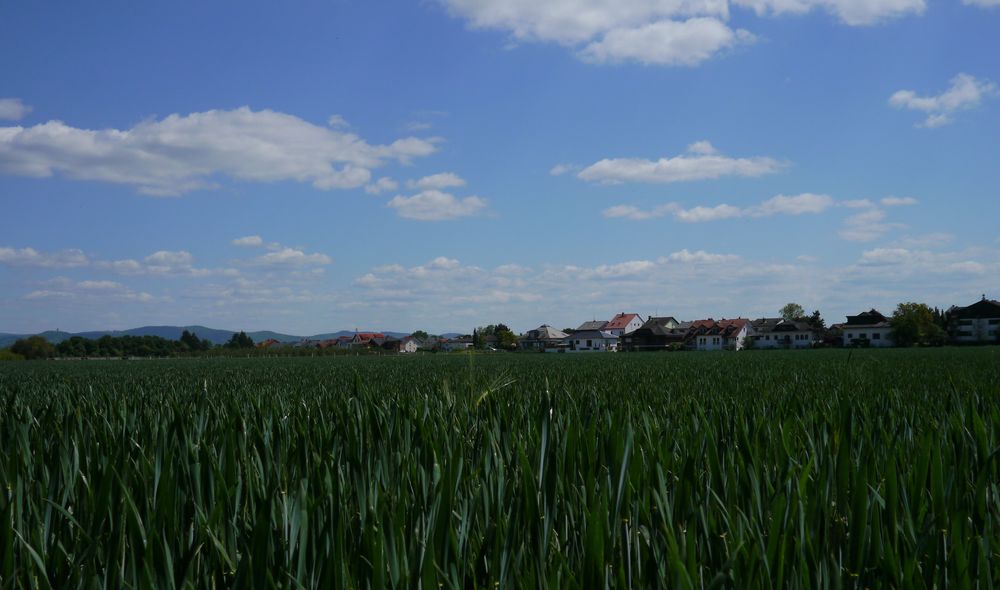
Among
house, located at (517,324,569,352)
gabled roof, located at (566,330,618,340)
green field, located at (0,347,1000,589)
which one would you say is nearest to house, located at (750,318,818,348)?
gabled roof, located at (566,330,618,340)

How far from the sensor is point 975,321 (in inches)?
4178

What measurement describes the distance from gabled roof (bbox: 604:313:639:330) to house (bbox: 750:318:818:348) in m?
28.7

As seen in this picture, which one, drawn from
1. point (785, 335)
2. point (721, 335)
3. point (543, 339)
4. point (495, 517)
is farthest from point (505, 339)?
point (495, 517)

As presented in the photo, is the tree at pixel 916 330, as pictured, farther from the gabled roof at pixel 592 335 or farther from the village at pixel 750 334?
the gabled roof at pixel 592 335

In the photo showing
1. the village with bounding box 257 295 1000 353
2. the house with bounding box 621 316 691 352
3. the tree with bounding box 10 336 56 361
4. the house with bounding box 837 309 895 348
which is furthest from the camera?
the house with bounding box 621 316 691 352

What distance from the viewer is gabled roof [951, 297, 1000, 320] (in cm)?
10606

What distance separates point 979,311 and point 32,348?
419 feet

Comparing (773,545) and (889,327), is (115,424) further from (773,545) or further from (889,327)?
(889,327)

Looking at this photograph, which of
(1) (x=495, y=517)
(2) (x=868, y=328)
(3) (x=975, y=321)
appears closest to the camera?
(1) (x=495, y=517)

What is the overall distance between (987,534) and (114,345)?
341 ft

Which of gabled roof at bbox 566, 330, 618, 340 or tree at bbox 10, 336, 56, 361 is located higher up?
gabled roof at bbox 566, 330, 618, 340

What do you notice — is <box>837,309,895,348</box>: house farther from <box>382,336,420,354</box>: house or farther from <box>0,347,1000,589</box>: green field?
<box>0,347,1000,589</box>: green field

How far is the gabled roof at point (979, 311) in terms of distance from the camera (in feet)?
348

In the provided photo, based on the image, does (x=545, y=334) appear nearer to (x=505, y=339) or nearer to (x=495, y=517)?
(x=505, y=339)
